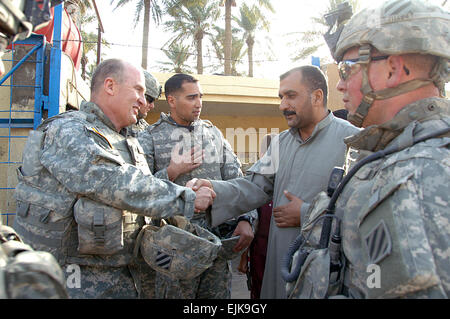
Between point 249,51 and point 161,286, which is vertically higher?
point 249,51

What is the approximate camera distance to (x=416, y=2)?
62.6 inches

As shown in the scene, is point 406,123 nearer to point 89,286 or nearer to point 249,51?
point 89,286

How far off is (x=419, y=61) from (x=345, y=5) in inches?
28.3

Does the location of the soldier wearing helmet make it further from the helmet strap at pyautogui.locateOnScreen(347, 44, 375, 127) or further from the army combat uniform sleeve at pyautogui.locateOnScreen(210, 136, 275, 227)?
the army combat uniform sleeve at pyautogui.locateOnScreen(210, 136, 275, 227)

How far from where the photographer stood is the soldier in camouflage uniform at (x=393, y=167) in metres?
1.15

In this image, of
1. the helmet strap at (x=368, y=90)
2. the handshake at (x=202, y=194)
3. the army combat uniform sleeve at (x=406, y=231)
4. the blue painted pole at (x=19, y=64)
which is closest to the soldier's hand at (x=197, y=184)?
the handshake at (x=202, y=194)

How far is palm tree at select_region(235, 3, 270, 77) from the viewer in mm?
21500

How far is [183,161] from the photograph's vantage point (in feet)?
10.8

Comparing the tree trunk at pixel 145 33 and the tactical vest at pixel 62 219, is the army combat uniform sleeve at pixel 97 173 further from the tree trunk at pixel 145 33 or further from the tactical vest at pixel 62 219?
the tree trunk at pixel 145 33

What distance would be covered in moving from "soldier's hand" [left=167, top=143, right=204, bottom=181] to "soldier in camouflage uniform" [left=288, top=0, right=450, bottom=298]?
65.5 inches

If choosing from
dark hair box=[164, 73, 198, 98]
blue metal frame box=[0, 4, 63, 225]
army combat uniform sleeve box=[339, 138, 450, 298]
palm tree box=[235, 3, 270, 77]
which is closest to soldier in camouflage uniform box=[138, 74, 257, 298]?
dark hair box=[164, 73, 198, 98]

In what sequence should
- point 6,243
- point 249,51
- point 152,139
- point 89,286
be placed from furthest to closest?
point 249,51 → point 152,139 → point 89,286 → point 6,243

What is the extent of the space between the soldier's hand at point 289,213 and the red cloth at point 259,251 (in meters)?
0.54
